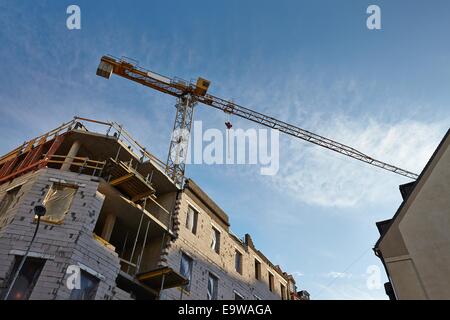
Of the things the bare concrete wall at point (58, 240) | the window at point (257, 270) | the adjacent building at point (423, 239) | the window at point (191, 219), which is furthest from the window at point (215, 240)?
the adjacent building at point (423, 239)

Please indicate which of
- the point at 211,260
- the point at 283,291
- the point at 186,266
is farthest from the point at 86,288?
the point at 283,291

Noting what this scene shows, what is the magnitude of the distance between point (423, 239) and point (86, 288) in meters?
14.6

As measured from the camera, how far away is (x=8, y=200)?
18594 millimetres

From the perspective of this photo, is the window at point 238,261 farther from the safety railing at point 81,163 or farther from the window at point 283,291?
the safety railing at point 81,163

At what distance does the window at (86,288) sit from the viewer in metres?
14.6

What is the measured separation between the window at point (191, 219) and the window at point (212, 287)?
10.6 ft

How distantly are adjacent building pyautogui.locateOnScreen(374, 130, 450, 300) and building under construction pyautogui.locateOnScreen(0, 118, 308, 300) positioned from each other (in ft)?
32.9

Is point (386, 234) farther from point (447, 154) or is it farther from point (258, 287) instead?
point (258, 287)

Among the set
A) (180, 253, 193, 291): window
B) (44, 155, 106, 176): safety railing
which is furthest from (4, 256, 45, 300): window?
(180, 253, 193, 291): window

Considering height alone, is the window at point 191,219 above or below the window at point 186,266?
above

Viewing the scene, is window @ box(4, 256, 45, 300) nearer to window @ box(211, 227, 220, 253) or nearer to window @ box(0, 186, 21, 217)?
window @ box(0, 186, 21, 217)

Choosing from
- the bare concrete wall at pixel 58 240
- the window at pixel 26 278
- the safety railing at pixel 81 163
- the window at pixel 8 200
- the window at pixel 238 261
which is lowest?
the window at pixel 26 278

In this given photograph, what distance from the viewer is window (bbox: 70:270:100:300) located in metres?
14.6

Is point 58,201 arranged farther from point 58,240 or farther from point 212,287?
point 212,287
